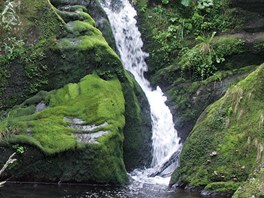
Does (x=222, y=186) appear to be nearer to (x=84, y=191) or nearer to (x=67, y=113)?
(x=84, y=191)

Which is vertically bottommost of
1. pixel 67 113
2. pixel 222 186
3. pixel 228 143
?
pixel 222 186

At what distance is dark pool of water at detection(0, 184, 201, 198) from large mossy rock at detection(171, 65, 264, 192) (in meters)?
0.67

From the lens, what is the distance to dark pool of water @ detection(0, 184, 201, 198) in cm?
906

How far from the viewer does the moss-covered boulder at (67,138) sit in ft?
33.1

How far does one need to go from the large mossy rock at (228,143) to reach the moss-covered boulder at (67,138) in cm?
169

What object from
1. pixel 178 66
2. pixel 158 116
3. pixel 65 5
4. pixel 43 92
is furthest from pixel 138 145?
pixel 65 5

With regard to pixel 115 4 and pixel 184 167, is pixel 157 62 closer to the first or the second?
pixel 115 4

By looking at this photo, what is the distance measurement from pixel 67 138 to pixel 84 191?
132 centimetres

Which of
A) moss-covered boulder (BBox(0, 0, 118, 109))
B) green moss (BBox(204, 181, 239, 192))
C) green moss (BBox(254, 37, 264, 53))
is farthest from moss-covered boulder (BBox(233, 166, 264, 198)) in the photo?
green moss (BBox(254, 37, 264, 53))

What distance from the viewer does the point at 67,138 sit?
10.2 metres

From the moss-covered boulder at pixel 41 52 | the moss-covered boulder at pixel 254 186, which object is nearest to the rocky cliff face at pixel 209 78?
the moss-covered boulder at pixel 254 186

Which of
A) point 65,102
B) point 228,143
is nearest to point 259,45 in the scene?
point 228,143

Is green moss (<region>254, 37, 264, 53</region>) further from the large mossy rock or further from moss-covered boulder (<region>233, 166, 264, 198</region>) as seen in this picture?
moss-covered boulder (<region>233, 166, 264, 198</region>)

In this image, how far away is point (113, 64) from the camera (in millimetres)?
12000
